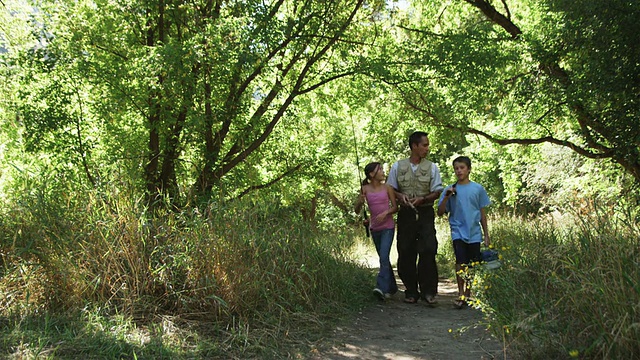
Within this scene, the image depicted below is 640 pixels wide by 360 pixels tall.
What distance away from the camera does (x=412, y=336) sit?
17.0ft

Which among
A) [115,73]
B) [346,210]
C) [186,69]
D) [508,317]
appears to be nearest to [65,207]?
[186,69]

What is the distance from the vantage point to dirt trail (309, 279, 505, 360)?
4.48 metres

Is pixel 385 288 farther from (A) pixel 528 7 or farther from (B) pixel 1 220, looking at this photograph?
(A) pixel 528 7

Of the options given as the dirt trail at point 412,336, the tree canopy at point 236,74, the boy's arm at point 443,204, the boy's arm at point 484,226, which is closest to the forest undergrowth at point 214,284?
the dirt trail at point 412,336

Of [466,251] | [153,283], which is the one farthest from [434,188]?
[153,283]

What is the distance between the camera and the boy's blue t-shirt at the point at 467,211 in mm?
6531

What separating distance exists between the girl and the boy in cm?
71

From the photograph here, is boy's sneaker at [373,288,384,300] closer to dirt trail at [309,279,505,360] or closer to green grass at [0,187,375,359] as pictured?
dirt trail at [309,279,505,360]

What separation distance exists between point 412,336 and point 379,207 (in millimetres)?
2202

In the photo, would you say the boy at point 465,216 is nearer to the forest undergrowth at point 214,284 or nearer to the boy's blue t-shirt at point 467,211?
the boy's blue t-shirt at point 467,211

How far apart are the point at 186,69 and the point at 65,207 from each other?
8.69 ft

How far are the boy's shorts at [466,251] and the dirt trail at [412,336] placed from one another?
632mm

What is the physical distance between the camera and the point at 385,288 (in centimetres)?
685

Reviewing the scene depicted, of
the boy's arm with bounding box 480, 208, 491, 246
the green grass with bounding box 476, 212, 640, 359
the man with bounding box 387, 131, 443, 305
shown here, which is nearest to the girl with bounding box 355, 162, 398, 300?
the man with bounding box 387, 131, 443, 305
